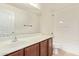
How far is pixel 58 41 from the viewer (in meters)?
1.74

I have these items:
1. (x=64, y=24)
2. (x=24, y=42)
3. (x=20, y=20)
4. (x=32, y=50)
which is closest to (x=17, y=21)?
(x=20, y=20)

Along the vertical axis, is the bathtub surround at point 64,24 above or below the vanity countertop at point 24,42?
above

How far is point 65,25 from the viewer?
1.71m

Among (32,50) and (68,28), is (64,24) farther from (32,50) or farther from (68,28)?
(32,50)

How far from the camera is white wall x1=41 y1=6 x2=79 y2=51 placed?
169cm

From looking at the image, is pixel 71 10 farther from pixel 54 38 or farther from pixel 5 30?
pixel 5 30

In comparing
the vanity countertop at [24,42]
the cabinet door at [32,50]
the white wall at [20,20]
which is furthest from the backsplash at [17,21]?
the cabinet door at [32,50]

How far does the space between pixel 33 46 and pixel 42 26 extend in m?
0.36

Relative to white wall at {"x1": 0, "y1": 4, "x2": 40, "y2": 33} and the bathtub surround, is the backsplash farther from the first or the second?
the bathtub surround

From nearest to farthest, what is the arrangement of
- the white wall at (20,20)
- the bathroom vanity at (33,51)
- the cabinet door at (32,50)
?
1. the bathroom vanity at (33,51)
2. the cabinet door at (32,50)
3. the white wall at (20,20)

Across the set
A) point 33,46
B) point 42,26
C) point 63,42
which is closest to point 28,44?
point 33,46

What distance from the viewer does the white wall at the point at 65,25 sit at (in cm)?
169

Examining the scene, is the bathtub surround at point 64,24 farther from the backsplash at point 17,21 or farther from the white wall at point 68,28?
the backsplash at point 17,21

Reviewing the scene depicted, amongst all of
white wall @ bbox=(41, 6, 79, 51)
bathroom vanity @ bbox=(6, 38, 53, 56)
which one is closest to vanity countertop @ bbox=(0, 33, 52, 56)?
bathroom vanity @ bbox=(6, 38, 53, 56)
